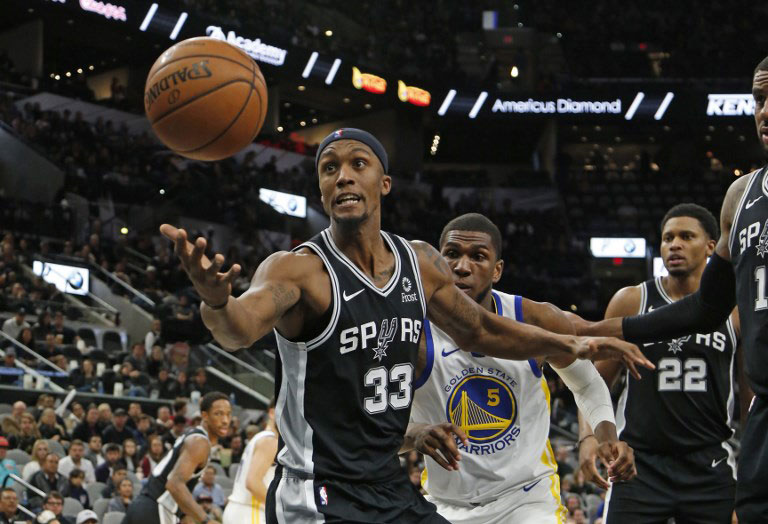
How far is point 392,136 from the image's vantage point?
118ft

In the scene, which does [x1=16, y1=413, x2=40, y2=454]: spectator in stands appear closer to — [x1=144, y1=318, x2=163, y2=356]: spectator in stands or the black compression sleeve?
[x1=144, y1=318, x2=163, y2=356]: spectator in stands

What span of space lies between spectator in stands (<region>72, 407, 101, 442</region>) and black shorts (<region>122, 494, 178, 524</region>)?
15.1ft

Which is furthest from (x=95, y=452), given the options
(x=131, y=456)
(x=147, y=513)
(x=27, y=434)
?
(x=147, y=513)

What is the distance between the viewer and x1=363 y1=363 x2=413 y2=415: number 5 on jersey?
3922 millimetres

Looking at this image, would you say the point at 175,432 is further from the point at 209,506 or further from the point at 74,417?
the point at 209,506

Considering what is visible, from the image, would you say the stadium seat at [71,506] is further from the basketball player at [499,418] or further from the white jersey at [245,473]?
the basketball player at [499,418]

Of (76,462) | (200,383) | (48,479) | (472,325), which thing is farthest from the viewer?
(200,383)

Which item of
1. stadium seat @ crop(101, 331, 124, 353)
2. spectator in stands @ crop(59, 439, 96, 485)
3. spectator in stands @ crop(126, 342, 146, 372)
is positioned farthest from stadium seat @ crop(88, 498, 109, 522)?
stadium seat @ crop(101, 331, 124, 353)

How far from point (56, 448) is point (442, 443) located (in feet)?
29.7

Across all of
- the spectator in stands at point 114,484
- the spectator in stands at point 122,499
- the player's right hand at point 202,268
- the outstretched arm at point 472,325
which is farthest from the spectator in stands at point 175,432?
the player's right hand at point 202,268

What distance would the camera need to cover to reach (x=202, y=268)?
3258 mm

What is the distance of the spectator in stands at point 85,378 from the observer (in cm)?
1448

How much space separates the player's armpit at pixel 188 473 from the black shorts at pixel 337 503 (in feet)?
14.5

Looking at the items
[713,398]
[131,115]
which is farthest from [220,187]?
[713,398]
